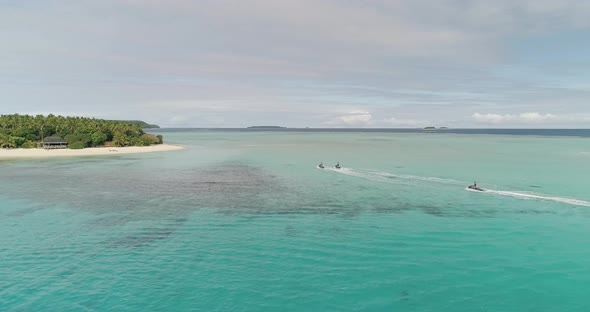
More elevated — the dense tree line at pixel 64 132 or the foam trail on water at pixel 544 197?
the dense tree line at pixel 64 132

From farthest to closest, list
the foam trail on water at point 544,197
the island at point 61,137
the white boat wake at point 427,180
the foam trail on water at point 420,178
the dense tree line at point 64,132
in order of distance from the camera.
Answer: the dense tree line at point 64,132 < the island at point 61,137 < the foam trail on water at point 420,178 < the white boat wake at point 427,180 < the foam trail on water at point 544,197

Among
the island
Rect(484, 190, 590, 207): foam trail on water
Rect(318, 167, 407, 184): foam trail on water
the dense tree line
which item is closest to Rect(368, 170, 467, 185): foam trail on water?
Rect(318, 167, 407, 184): foam trail on water

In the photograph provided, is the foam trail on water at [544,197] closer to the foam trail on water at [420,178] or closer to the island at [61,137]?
the foam trail on water at [420,178]

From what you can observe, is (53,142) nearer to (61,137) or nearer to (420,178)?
(61,137)

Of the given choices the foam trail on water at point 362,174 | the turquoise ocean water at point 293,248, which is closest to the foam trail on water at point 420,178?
the foam trail on water at point 362,174

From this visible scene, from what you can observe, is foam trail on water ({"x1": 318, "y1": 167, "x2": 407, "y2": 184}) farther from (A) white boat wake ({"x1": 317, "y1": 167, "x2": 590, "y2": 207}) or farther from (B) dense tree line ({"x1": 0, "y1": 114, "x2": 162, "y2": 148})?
(B) dense tree line ({"x1": 0, "y1": 114, "x2": 162, "y2": 148})

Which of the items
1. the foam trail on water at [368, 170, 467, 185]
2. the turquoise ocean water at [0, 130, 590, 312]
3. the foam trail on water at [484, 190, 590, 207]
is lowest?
the turquoise ocean water at [0, 130, 590, 312]

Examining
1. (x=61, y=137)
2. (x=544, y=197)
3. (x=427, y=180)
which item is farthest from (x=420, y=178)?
(x=61, y=137)
